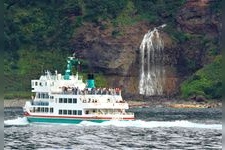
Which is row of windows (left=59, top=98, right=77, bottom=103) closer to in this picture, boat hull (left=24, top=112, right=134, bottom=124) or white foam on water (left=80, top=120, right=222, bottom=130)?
boat hull (left=24, top=112, right=134, bottom=124)

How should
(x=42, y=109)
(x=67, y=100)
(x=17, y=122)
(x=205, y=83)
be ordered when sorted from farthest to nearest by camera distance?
(x=205, y=83)
(x=17, y=122)
(x=42, y=109)
(x=67, y=100)

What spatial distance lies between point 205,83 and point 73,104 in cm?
9655

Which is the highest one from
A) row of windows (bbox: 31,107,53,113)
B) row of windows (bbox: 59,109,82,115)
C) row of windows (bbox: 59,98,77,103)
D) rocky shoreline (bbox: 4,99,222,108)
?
rocky shoreline (bbox: 4,99,222,108)

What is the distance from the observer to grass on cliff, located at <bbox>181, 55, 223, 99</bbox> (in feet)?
599

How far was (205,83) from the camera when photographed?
18625 centimetres

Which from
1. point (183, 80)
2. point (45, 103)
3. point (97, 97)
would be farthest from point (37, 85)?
point (183, 80)

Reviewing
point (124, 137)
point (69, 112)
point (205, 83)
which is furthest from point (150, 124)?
point (205, 83)

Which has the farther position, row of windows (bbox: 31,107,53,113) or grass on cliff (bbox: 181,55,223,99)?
grass on cliff (bbox: 181,55,223,99)

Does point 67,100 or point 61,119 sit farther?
point 67,100

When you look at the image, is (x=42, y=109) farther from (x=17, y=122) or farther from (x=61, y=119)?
(x=17, y=122)

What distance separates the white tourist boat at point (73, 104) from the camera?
9250cm

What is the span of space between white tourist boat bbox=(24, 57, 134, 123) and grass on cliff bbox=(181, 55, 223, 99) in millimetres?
86494

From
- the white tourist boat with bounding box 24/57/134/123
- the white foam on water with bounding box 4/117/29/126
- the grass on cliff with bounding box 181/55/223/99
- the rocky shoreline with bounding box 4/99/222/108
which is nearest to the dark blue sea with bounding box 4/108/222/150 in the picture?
the white foam on water with bounding box 4/117/29/126

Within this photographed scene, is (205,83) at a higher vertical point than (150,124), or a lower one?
higher
